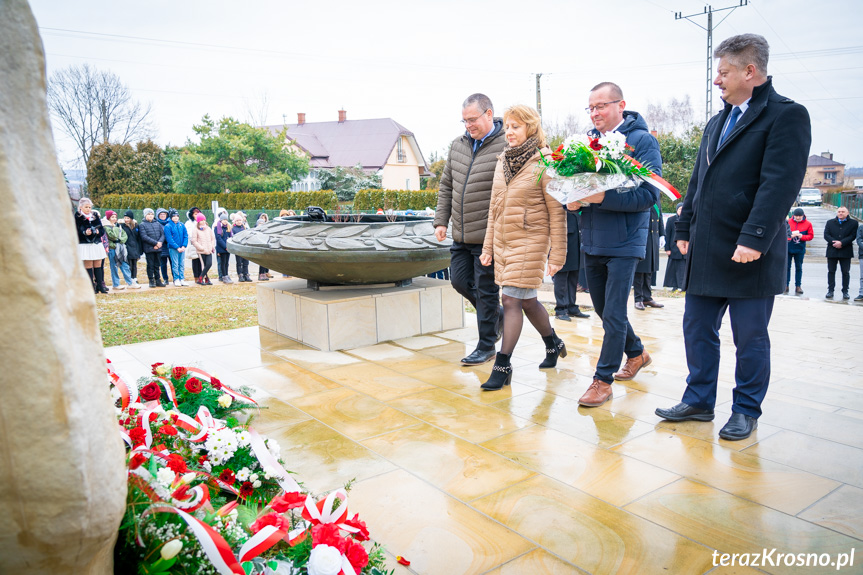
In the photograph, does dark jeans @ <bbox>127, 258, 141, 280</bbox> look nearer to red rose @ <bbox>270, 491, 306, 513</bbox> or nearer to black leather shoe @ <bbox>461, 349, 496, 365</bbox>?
black leather shoe @ <bbox>461, 349, 496, 365</bbox>

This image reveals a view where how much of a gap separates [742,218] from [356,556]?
2452 millimetres

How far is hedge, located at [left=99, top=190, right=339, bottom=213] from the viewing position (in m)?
26.0

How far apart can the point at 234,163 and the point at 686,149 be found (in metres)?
21.2

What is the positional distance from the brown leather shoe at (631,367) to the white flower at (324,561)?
291 centimetres

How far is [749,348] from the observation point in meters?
3.16

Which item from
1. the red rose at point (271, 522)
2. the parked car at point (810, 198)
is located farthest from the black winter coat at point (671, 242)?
the parked car at point (810, 198)

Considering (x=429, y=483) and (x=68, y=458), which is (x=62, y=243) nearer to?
(x=68, y=458)

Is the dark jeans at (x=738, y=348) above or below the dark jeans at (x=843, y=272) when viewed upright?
above

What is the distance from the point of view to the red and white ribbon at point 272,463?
2.49 metres

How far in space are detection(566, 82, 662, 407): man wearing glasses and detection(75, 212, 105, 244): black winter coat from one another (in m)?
8.81

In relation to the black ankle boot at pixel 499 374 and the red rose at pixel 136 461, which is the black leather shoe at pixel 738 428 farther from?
the red rose at pixel 136 461

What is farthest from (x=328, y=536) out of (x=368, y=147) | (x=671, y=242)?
(x=368, y=147)

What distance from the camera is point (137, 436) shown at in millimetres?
2314

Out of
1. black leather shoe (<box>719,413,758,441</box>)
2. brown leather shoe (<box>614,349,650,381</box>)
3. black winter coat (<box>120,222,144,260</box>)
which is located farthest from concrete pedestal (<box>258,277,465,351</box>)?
black winter coat (<box>120,222,144,260</box>)
